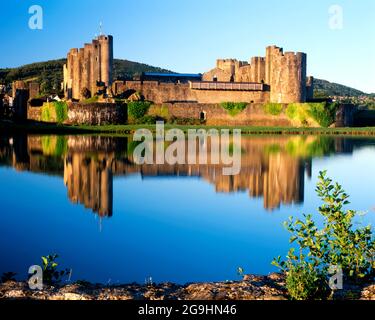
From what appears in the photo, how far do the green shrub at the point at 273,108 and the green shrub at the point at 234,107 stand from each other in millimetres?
1344

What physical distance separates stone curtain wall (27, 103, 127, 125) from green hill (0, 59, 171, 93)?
2903 centimetres

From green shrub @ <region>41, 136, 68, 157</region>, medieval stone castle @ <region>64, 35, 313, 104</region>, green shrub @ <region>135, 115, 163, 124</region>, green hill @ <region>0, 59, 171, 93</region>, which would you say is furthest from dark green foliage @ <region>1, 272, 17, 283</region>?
green hill @ <region>0, 59, 171, 93</region>

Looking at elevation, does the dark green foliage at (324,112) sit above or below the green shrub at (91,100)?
below

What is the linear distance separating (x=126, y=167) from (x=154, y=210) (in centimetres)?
676

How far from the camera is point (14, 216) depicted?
10391mm

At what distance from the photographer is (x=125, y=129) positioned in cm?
3472

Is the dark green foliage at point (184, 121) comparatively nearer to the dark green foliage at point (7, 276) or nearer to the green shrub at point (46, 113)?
the green shrub at point (46, 113)

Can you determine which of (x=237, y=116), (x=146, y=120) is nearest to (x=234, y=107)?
(x=237, y=116)

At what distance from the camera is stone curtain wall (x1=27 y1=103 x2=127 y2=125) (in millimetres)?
36688

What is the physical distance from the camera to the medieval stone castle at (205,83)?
39.1m

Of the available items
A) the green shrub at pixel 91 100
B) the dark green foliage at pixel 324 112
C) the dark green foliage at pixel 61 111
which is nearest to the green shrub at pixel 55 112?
the dark green foliage at pixel 61 111

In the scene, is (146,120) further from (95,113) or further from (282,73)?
(282,73)

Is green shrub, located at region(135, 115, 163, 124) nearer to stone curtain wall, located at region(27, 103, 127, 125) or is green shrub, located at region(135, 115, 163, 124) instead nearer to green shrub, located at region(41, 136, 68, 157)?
stone curtain wall, located at region(27, 103, 127, 125)
